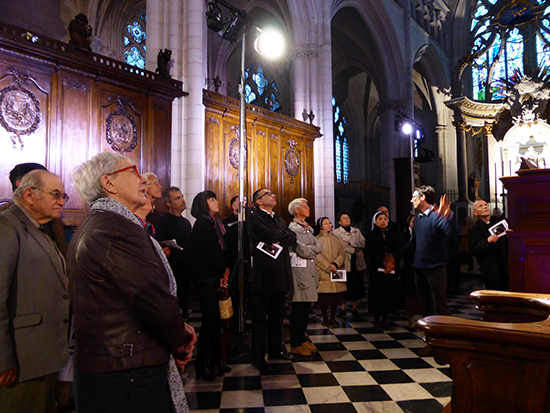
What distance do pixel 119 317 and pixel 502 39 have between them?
23.8m

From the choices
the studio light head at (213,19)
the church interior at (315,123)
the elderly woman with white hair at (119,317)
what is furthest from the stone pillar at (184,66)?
the elderly woman with white hair at (119,317)

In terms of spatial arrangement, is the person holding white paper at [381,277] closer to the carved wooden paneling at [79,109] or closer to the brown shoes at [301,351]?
the brown shoes at [301,351]

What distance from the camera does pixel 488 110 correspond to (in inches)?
706

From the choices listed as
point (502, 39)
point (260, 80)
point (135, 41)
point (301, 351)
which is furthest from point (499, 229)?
point (502, 39)

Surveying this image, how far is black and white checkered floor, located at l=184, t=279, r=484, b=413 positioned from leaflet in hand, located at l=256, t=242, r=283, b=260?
3.59 feet

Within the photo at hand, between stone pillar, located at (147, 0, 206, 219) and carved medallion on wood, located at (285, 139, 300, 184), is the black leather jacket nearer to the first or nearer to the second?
stone pillar, located at (147, 0, 206, 219)

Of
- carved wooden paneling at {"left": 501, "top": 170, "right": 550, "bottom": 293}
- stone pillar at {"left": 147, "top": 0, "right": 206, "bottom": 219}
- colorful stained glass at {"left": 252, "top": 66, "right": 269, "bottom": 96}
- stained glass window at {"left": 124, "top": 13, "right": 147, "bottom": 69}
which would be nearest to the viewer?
carved wooden paneling at {"left": 501, "top": 170, "right": 550, "bottom": 293}

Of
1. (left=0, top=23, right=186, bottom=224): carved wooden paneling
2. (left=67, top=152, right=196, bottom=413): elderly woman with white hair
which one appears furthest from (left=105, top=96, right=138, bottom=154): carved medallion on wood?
(left=67, top=152, right=196, bottom=413): elderly woman with white hair

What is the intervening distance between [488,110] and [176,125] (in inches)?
627

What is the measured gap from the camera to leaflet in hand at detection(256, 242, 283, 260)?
381 cm

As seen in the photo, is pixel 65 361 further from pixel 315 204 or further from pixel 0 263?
pixel 315 204

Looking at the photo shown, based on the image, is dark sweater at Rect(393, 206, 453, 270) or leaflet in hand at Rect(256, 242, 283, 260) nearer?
leaflet in hand at Rect(256, 242, 283, 260)

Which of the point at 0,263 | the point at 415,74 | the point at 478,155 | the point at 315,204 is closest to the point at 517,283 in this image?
the point at 0,263

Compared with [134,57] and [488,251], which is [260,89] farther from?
[488,251]
